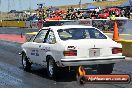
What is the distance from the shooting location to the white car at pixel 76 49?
35.1ft

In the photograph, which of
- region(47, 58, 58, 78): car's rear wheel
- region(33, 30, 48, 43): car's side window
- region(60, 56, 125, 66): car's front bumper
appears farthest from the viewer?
region(33, 30, 48, 43): car's side window

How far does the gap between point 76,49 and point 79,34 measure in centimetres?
96

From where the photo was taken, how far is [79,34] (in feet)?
38.0

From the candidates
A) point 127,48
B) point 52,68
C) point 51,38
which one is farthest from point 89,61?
point 127,48

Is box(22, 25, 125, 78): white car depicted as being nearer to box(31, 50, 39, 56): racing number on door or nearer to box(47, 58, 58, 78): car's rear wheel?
box(47, 58, 58, 78): car's rear wheel

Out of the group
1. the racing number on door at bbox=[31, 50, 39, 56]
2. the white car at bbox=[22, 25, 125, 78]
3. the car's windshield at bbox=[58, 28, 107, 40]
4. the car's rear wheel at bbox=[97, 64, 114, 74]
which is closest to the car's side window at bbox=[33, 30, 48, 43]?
the white car at bbox=[22, 25, 125, 78]

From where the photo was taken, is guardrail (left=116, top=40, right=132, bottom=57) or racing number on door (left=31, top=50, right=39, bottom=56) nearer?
racing number on door (left=31, top=50, right=39, bottom=56)

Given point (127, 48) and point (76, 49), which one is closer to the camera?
point (76, 49)

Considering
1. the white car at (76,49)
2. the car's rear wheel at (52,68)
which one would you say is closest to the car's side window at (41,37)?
the white car at (76,49)

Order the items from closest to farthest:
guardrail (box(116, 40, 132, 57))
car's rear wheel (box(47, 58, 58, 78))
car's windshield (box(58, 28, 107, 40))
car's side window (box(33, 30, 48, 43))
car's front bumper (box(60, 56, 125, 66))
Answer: car's front bumper (box(60, 56, 125, 66)), car's rear wheel (box(47, 58, 58, 78)), car's windshield (box(58, 28, 107, 40)), car's side window (box(33, 30, 48, 43)), guardrail (box(116, 40, 132, 57))

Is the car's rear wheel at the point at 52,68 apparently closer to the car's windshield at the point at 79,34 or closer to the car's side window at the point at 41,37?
the car's windshield at the point at 79,34

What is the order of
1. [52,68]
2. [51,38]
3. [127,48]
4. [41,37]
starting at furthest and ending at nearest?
[127,48], [41,37], [51,38], [52,68]

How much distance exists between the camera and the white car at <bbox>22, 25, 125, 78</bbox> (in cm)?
1070

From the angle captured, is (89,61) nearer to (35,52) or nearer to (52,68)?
(52,68)
